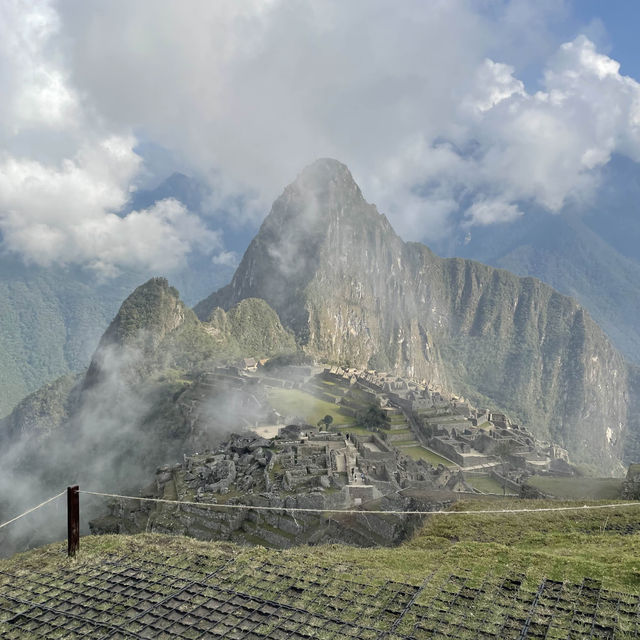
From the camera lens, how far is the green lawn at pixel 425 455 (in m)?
38.7

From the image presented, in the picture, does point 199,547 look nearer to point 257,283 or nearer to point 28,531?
point 28,531

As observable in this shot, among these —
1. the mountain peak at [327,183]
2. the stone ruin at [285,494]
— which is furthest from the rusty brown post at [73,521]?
the mountain peak at [327,183]

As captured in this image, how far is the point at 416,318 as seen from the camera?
177 metres

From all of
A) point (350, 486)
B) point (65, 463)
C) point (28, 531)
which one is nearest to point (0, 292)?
point (65, 463)

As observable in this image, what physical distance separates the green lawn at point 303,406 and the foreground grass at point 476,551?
3755 cm

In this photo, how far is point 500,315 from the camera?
642 ft

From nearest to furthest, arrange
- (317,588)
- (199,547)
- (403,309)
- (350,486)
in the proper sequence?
(317,588), (199,547), (350,486), (403,309)

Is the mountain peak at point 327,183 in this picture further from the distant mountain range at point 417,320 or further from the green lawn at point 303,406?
the green lawn at point 303,406

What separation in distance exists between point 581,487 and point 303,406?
36.7 m

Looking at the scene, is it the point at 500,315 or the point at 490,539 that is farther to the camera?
the point at 500,315

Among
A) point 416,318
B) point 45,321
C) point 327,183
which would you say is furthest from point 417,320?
point 45,321

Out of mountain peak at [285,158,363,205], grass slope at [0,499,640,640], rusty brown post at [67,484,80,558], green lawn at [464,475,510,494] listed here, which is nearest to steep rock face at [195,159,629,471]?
mountain peak at [285,158,363,205]

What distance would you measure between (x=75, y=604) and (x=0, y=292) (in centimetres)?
18354

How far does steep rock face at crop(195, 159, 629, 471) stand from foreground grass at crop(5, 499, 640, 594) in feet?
319
